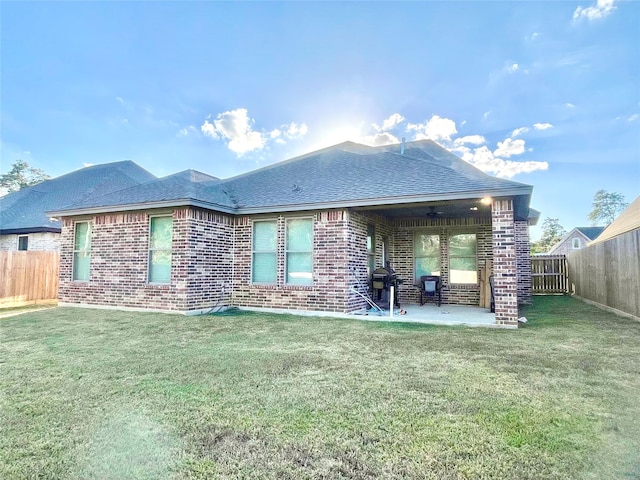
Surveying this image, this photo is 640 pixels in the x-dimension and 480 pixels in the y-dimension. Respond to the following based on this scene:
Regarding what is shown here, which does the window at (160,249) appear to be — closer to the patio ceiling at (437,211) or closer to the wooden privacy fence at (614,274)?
the patio ceiling at (437,211)

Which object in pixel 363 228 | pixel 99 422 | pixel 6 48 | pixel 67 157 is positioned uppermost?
pixel 6 48

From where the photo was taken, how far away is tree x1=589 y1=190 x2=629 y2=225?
1674 inches

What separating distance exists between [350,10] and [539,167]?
1779cm

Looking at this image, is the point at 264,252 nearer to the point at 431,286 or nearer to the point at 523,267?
the point at 431,286

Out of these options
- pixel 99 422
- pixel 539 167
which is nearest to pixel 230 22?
pixel 99 422

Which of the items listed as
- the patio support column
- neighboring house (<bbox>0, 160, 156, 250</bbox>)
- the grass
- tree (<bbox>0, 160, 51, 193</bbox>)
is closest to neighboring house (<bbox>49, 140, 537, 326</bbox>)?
the patio support column

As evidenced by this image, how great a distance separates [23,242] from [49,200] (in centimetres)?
254

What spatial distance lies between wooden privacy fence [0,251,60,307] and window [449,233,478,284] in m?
13.2

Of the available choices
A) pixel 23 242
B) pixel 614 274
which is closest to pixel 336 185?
pixel 614 274

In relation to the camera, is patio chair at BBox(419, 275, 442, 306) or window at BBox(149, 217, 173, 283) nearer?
window at BBox(149, 217, 173, 283)

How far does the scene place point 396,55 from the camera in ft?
37.1

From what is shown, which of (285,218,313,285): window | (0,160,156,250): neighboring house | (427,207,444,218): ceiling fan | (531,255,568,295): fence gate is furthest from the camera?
(531,255,568,295): fence gate

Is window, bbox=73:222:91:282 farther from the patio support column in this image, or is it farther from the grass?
the patio support column

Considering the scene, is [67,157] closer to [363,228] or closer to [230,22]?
[230,22]
